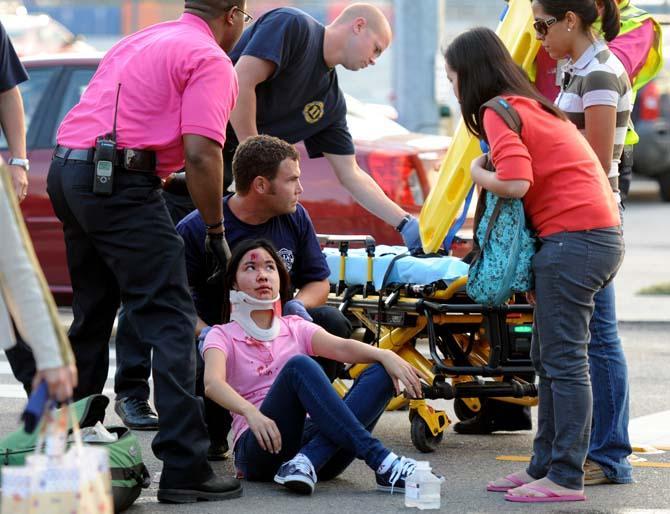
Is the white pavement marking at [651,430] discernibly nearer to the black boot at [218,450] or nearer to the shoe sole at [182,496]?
the black boot at [218,450]

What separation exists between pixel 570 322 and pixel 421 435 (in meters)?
1.23

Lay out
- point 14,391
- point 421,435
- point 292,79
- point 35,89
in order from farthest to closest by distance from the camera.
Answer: point 35,89 < point 14,391 < point 292,79 < point 421,435

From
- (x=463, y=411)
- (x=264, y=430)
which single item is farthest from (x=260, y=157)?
(x=463, y=411)

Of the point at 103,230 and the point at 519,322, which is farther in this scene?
the point at 519,322

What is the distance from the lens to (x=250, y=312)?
551 centimetres

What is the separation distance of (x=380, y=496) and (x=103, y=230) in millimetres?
1357

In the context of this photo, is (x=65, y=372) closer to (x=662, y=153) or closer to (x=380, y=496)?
(x=380, y=496)

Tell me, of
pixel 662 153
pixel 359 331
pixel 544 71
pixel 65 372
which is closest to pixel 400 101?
pixel 662 153

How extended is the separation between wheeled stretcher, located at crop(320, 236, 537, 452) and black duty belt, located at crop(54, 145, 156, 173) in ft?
4.69

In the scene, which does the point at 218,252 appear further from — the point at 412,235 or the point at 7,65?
the point at 412,235

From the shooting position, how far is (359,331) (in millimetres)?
7914

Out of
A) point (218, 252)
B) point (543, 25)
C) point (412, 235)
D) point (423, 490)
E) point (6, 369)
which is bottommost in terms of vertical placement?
point (6, 369)

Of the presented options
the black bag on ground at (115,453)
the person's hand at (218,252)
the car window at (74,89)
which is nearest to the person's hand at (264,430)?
the black bag on ground at (115,453)

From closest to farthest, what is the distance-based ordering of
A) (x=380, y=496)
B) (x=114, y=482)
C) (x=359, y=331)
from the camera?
(x=114, y=482)
(x=380, y=496)
(x=359, y=331)
